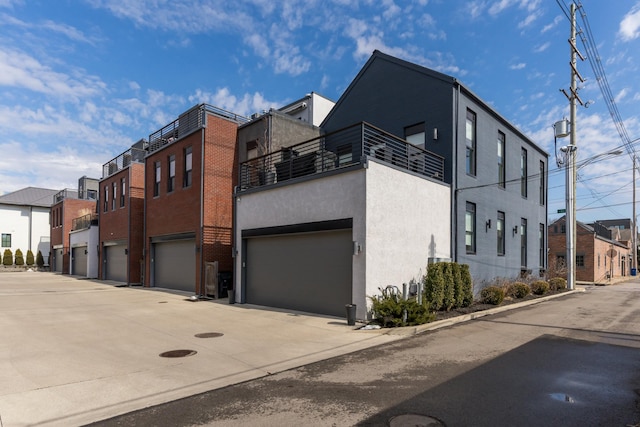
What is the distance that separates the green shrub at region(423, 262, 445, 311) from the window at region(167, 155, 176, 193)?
1452 centimetres

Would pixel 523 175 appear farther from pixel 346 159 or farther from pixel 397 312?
pixel 397 312

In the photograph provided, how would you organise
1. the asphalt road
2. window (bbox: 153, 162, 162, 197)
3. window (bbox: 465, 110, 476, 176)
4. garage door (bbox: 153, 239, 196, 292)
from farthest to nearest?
window (bbox: 153, 162, 162, 197) → garage door (bbox: 153, 239, 196, 292) → window (bbox: 465, 110, 476, 176) → the asphalt road

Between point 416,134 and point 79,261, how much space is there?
33034mm

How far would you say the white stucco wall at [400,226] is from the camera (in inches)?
444

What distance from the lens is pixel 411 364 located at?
6863 millimetres

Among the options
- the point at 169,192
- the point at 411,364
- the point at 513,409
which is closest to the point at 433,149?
the point at 411,364

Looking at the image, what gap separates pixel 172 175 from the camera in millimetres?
21203

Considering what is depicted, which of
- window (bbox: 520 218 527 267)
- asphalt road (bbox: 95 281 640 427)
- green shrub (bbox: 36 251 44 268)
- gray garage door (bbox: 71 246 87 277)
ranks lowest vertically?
green shrub (bbox: 36 251 44 268)

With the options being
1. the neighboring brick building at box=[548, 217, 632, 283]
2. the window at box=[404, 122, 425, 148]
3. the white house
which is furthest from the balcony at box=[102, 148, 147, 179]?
the neighboring brick building at box=[548, 217, 632, 283]

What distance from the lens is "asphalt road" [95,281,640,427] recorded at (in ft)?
15.0

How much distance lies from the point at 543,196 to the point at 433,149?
1306 centimetres

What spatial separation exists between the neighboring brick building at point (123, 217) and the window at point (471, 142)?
1947cm

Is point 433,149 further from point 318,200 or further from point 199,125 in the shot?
point 199,125

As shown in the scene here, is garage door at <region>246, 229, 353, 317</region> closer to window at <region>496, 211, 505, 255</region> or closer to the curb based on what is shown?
the curb
